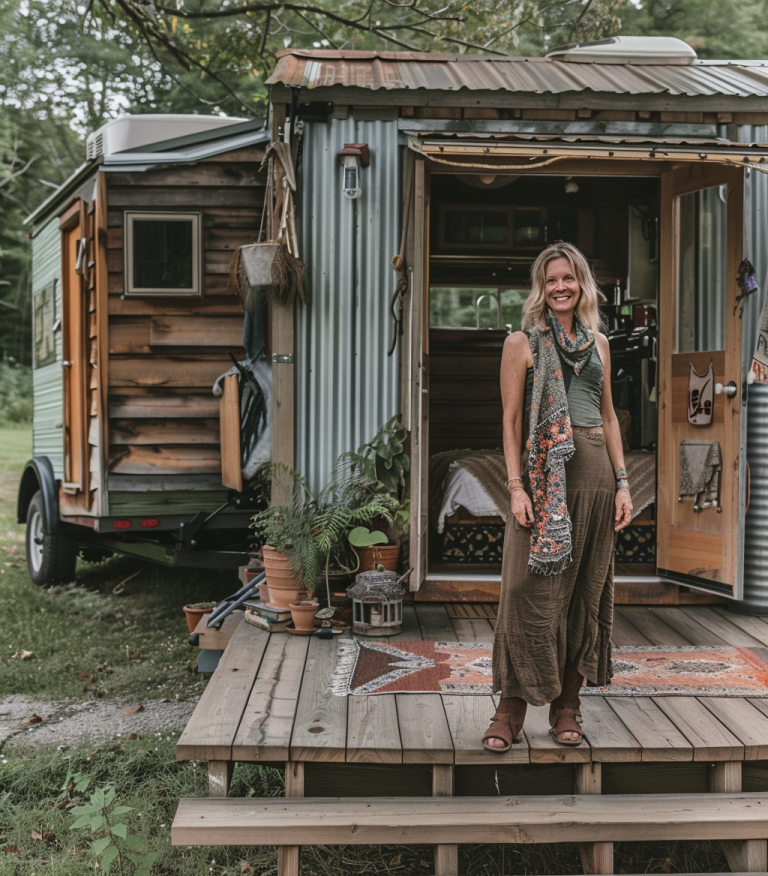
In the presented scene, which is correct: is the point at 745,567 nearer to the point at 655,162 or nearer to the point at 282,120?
the point at 655,162

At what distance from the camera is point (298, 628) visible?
448 centimetres

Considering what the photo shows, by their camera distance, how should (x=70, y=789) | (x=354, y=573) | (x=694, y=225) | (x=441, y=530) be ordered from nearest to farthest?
→ (x=70, y=789) → (x=354, y=573) → (x=694, y=225) → (x=441, y=530)

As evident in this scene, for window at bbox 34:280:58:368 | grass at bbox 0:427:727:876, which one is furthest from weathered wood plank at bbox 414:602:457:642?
window at bbox 34:280:58:368

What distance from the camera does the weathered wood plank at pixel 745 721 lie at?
307 cm

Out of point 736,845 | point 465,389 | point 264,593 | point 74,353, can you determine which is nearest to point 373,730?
point 736,845

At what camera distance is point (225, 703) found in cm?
342

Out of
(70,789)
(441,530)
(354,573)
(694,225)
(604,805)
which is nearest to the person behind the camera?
(604,805)

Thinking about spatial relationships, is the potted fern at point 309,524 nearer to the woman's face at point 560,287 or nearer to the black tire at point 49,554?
the woman's face at point 560,287

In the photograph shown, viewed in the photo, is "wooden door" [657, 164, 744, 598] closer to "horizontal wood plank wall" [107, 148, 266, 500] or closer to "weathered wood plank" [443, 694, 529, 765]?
"weathered wood plank" [443, 694, 529, 765]

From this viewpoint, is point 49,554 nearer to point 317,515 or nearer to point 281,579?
point 317,515

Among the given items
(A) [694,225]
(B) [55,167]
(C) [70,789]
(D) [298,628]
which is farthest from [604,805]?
(B) [55,167]

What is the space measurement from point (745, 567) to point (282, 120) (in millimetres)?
3578

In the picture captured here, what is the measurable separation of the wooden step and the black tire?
4666 mm

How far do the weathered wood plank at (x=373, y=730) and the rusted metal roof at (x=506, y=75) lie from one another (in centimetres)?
321
